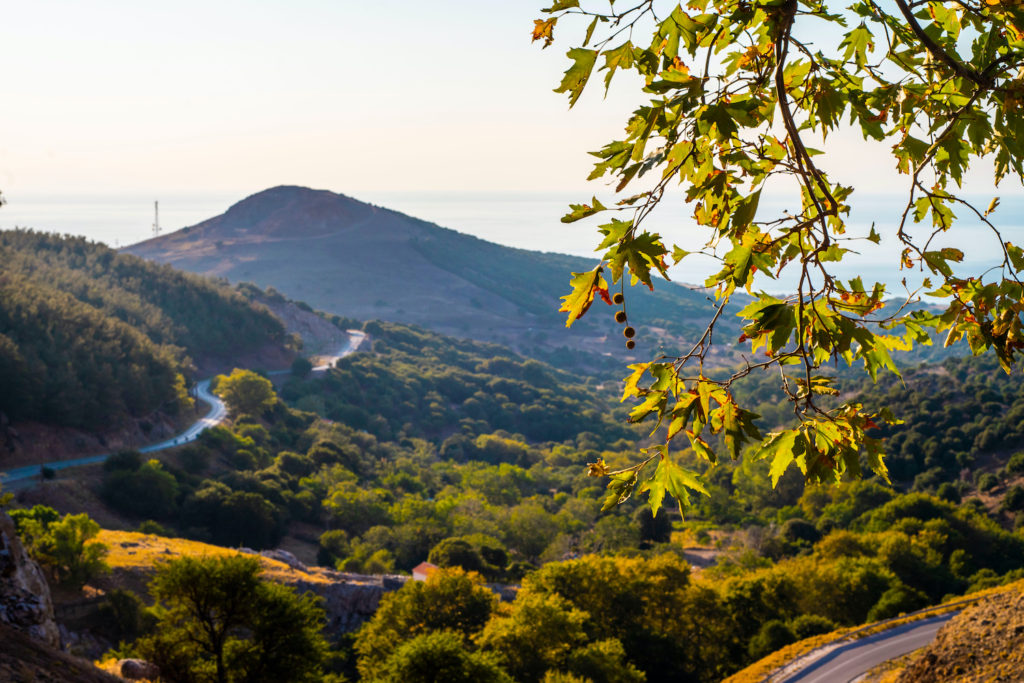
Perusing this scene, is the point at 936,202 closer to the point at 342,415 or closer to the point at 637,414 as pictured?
the point at 637,414

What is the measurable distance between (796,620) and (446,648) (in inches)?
535

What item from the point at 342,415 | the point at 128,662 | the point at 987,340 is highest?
the point at 987,340

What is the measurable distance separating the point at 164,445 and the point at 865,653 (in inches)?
1552

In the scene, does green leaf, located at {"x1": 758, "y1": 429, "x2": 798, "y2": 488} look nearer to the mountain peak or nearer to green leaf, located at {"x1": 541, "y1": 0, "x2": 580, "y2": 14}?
green leaf, located at {"x1": 541, "y1": 0, "x2": 580, "y2": 14}

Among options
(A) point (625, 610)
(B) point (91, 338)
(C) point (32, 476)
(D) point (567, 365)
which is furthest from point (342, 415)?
(D) point (567, 365)

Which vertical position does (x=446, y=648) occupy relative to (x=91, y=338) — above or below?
below

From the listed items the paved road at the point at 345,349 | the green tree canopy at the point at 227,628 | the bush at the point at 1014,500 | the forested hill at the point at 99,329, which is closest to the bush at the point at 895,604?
the bush at the point at 1014,500

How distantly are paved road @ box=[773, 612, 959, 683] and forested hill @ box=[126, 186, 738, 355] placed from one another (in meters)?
98.0

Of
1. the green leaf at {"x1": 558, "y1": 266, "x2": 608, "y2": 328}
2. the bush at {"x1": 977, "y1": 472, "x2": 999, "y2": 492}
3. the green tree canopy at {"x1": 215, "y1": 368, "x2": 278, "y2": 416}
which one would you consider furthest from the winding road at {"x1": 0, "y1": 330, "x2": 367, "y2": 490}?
the bush at {"x1": 977, "y1": 472, "x2": 999, "y2": 492}

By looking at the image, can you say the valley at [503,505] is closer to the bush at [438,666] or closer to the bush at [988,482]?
the bush at [988,482]

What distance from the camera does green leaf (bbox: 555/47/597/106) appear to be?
257 cm

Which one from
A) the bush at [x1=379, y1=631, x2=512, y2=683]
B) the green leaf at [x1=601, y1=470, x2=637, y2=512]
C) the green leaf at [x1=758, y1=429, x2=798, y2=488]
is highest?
the green leaf at [x1=758, y1=429, x2=798, y2=488]

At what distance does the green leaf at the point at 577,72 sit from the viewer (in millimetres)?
2566

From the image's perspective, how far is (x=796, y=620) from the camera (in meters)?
23.0
